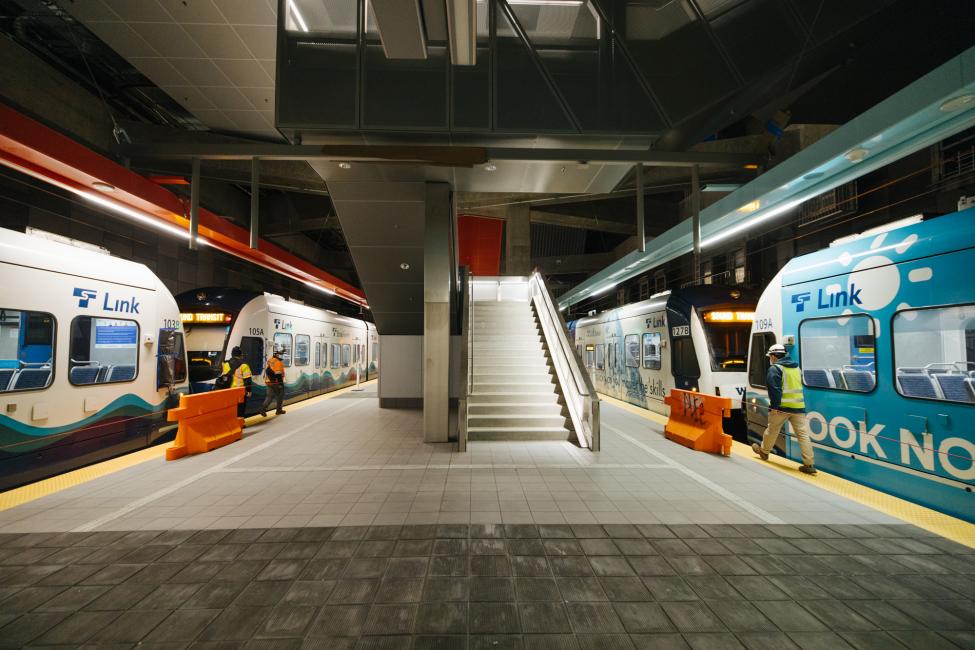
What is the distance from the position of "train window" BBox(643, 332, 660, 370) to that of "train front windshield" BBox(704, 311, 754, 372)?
1513 millimetres

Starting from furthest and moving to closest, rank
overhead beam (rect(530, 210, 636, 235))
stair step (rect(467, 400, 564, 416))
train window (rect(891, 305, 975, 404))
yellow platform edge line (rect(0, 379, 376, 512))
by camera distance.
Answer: overhead beam (rect(530, 210, 636, 235)) < stair step (rect(467, 400, 564, 416)) < yellow platform edge line (rect(0, 379, 376, 512)) < train window (rect(891, 305, 975, 404))

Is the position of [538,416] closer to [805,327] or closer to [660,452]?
[660,452]

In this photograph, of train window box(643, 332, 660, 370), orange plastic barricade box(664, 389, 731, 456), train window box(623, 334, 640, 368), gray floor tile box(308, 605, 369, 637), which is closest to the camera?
gray floor tile box(308, 605, 369, 637)

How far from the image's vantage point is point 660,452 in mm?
6137

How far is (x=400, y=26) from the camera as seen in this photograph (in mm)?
2828

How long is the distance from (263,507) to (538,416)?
448 cm

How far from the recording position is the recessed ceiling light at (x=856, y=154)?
14.1 feet

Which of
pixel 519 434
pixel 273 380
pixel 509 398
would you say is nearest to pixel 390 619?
pixel 519 434

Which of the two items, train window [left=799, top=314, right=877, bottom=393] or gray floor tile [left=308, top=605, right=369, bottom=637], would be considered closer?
gray floor tile [left=308, top=605, right=369, bottom=637]

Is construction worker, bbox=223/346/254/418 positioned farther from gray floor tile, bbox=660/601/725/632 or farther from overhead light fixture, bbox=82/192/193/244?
gray floor tile, bbox=660/601/725/632

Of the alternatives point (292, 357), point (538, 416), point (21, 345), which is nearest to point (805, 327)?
point (538, 416)

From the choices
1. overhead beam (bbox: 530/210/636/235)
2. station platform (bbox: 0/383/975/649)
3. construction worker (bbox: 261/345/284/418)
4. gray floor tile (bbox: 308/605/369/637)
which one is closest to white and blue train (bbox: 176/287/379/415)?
construction worker (bbox: 261/345/284/418)

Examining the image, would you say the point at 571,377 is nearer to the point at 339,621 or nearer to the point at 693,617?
the point at 693,617

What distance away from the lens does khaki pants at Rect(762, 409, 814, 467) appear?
16.5 ft
